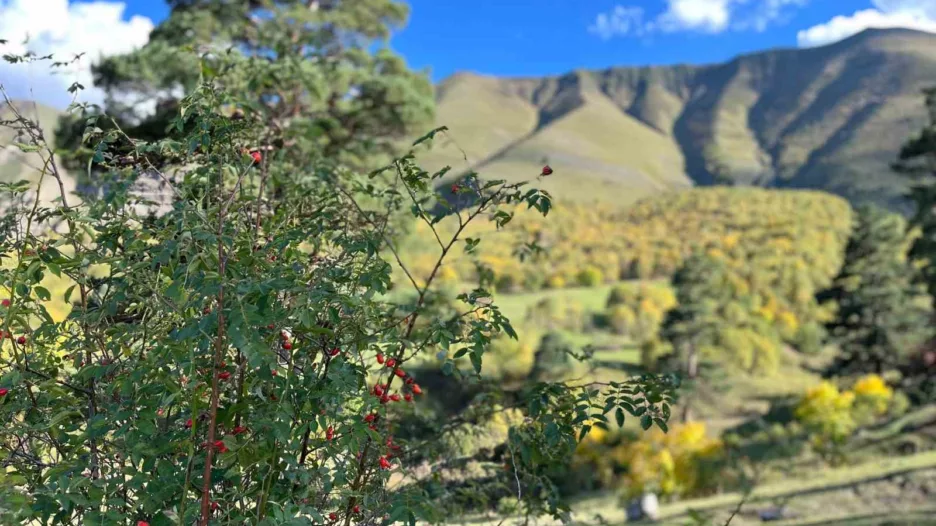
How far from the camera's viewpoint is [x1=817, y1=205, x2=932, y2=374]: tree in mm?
23641

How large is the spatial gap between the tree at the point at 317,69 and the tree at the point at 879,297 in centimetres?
2020

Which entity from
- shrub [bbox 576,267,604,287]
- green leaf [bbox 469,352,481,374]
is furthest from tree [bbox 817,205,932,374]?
shrub [bbox 576,267,604,287]

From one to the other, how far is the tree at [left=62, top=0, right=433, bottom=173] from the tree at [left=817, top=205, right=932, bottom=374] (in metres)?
20.2

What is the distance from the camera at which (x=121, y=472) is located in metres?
1.56

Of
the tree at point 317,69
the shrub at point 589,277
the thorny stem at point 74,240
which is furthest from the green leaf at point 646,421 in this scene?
the shrub at point 589,277

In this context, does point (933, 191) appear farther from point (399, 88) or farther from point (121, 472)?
point (121, 472)

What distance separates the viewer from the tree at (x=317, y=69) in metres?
9.63

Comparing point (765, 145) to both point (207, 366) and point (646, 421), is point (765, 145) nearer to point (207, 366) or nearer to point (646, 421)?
point (646, 421)

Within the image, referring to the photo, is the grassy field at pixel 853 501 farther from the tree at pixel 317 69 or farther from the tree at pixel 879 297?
the tree at pixel 879 297

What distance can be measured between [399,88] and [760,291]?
4983 cm

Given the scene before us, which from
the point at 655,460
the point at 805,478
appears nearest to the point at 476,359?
the point at 805,478

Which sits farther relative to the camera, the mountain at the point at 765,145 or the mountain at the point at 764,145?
the mountain at the point at 765,145

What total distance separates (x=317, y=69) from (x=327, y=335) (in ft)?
26.6

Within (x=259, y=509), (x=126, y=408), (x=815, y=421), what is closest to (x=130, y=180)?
(x=126, y=408)
